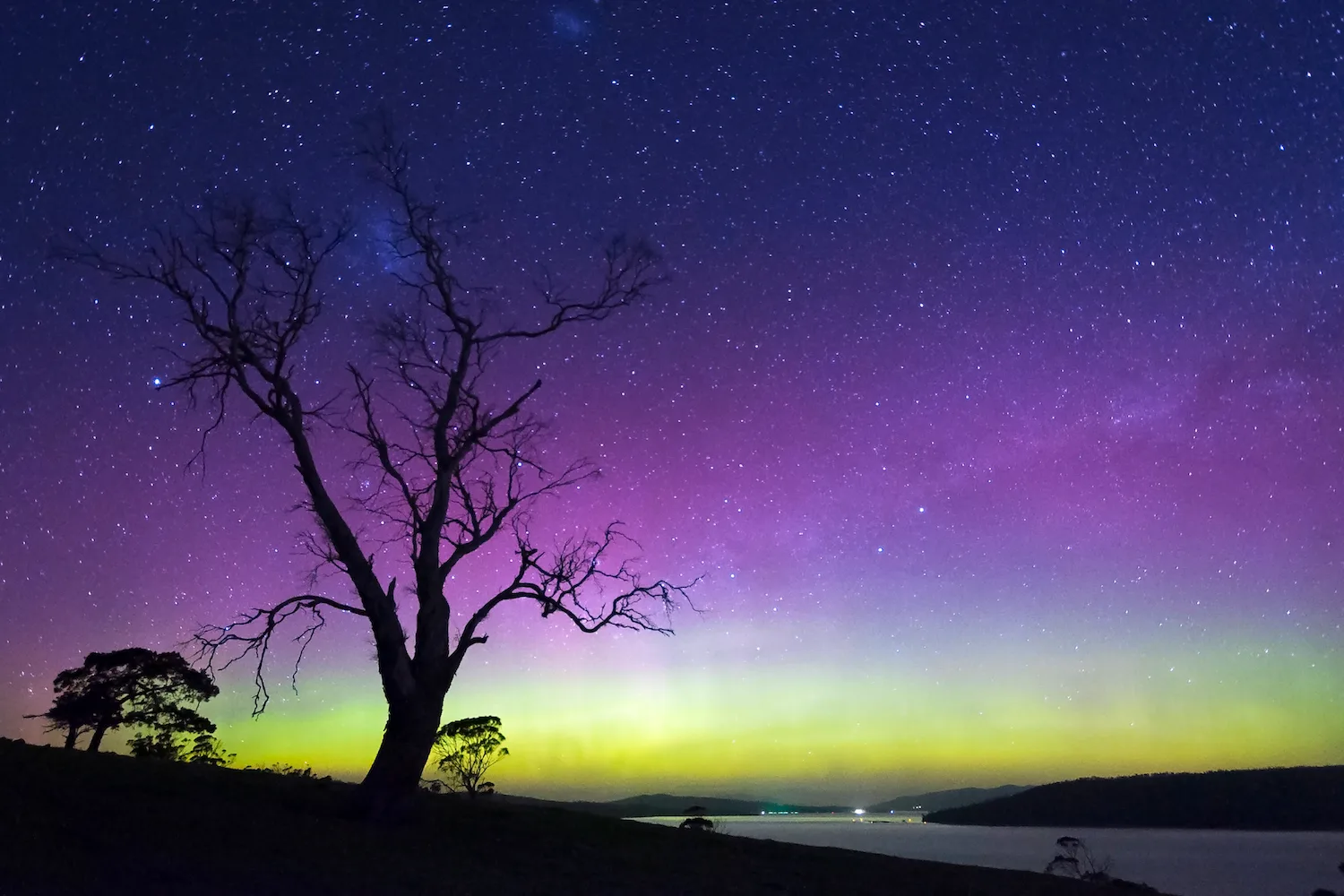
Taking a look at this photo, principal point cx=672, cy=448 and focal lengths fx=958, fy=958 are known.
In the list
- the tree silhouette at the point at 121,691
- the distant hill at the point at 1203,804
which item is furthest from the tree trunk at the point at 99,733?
the distant hill at the point at 1203,804

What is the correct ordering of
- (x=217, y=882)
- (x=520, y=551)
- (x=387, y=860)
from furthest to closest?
(x=520, y=551), (x=387, y=860), (x=217, y=882)

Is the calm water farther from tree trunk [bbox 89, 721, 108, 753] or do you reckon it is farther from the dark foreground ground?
tree trunk [bbox 89, 721, 108, 753]

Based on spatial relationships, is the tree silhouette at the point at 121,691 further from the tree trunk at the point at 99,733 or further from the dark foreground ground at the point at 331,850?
the dark foreground ground at the point at 331,850

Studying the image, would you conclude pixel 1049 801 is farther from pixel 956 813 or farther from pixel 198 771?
pixel 198 771

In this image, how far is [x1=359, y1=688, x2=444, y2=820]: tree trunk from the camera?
17.1 meters

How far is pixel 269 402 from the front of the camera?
60.5 feet

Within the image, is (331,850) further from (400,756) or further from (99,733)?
(99,733)

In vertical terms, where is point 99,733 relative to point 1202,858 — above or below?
above

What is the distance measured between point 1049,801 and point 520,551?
141658mm

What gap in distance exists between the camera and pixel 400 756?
17.3 meters

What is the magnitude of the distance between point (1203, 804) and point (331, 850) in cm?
13290

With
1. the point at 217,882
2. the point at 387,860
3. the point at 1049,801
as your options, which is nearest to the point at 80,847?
the point at 217,882

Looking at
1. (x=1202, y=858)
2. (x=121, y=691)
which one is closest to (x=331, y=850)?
(x=121, y=691)

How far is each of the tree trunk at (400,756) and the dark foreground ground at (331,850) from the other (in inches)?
17.9
